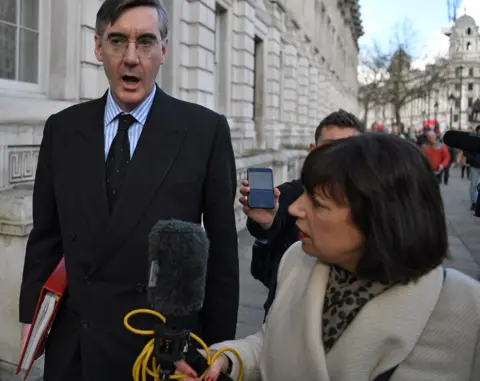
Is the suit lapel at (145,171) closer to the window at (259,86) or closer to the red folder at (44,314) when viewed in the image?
the red folder at (44,314)

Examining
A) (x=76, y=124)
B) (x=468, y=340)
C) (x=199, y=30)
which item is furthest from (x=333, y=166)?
(x=199, y=30)

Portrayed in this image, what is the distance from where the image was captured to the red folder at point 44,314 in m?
2.10

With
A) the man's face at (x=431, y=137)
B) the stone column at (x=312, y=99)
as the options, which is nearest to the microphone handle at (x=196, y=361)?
the man's face at (x=431, y=137)

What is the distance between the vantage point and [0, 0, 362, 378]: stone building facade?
4621mm

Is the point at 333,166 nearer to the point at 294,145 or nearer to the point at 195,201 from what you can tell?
the point at 195,201

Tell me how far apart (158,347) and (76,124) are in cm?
114

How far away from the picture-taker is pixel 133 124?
2.15 metres

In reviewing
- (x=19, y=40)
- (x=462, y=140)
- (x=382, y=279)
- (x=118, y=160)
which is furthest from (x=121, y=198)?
(x=19, y=40)

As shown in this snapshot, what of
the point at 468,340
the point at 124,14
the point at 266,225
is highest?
the point at 124,14

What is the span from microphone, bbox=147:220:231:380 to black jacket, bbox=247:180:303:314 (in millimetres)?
1112

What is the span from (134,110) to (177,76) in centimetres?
772

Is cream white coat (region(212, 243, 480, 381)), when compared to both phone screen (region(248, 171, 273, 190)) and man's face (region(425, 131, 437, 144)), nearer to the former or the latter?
phone screen (region(248, 171, 273, 190))

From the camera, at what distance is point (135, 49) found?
6.76 feet

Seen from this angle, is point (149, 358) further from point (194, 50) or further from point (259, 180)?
point (194, 50)
